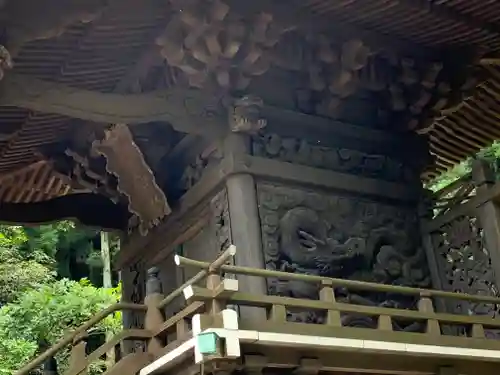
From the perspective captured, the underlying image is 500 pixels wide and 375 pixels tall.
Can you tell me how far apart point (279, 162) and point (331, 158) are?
495mm

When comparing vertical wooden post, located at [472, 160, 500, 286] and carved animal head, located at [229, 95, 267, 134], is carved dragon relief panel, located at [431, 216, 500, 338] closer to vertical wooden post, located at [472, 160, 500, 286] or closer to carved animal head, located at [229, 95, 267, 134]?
vertical wooden post, located at [472, 160, 500, 286]

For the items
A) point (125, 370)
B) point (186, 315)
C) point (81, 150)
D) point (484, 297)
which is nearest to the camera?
point (186, 315)

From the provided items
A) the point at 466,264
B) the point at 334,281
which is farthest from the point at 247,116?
the point at 466,264

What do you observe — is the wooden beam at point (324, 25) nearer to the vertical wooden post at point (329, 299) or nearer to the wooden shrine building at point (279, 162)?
the wooden shrine building at point (279, 162)

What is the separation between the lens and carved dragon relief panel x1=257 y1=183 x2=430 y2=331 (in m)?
4.74

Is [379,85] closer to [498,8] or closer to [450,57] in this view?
[450,57]

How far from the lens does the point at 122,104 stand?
15.5 ft

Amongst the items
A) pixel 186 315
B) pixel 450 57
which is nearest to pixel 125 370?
pixel 186 315

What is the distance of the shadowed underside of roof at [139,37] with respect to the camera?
4.60m

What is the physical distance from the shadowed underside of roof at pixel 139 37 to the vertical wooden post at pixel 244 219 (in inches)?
35.8

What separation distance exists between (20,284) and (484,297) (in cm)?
1263

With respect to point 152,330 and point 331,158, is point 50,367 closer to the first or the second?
point 152,330

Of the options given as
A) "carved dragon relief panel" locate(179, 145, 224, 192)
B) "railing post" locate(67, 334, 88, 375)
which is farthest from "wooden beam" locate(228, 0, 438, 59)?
"railing post" locate(67, 334, 88, 375)

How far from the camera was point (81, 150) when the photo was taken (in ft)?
19.2
